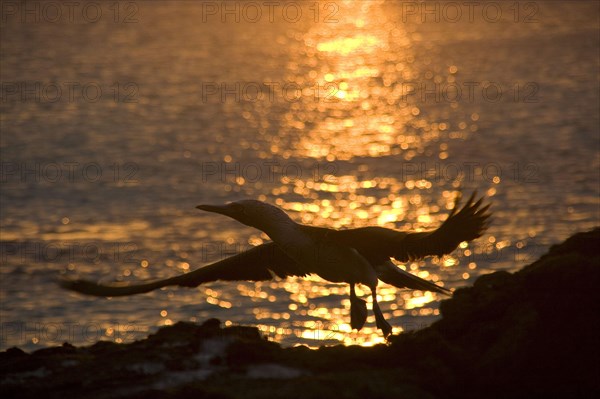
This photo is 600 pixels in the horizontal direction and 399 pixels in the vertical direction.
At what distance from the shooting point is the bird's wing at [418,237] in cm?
1255

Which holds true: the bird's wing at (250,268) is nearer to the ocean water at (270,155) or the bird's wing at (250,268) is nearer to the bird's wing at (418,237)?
the bird's wing at (418,237)

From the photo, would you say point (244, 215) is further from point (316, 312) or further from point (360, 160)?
point (360, 160)

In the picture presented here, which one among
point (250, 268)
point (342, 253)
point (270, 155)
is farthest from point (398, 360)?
point (270, 155)

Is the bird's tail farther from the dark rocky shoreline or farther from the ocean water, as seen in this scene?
the ocean water

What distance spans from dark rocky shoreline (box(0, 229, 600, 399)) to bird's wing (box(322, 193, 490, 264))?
35.0 inches

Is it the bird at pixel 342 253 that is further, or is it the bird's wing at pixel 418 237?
the bird at pixel 342 253

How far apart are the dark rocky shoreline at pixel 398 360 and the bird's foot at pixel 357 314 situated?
0.54 m

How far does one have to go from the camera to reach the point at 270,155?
58031mm

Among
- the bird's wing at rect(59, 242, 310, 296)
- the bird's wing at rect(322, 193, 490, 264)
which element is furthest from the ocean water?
the bird's wing at rect(322, 193, 490, 264)

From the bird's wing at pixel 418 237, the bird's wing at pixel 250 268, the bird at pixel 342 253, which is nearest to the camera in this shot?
the bird's wing at pixel 418 237

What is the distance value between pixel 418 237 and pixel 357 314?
1.32 meters

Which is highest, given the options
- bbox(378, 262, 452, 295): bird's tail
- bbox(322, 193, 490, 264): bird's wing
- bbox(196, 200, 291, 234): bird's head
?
bbox(196, 200, 291, 234): bird's head

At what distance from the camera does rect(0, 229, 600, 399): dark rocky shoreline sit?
12.0m

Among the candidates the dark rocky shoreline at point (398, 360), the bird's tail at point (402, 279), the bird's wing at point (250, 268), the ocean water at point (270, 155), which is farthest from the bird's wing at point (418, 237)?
the ocean water at point (270, 155)
